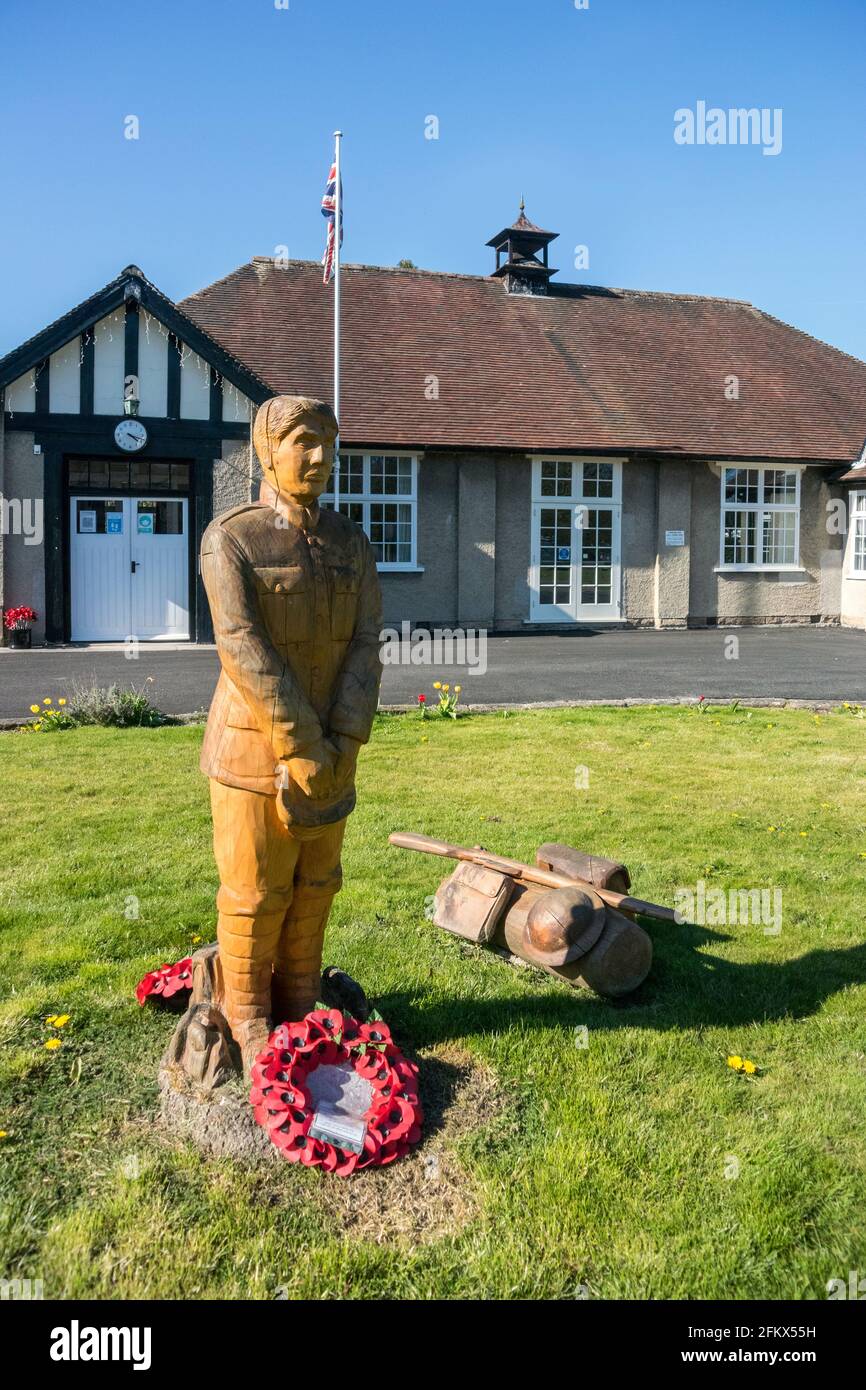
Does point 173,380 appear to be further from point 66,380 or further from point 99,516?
point 99,516

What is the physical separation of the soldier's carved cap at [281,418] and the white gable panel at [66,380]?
13.9 metres

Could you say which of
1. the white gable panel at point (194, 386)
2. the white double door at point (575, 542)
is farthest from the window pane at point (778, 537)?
the white gable panel at point (194, 386)

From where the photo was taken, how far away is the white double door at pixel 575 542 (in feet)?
66.6

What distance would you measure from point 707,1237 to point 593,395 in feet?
65.1

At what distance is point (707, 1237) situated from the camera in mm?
3002

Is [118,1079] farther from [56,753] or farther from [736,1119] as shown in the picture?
[56,753]

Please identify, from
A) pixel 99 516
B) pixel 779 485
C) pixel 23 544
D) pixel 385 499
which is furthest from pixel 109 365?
pixel 779 485

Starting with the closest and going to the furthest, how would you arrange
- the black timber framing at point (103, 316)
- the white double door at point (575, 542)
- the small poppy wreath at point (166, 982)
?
the small poppy wreath at point (166, 982) → the black timber framing at point (103, 316) → the white double door at point (575, 542)

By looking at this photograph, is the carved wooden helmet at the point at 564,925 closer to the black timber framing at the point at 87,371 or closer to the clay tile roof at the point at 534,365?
the black timber framing at the point at 87,371

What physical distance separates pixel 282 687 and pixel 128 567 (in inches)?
575

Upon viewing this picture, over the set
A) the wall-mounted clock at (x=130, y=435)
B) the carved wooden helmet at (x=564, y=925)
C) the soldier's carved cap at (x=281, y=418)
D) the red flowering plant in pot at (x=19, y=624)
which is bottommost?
the carved wooden helmet at (x=564, y=925)

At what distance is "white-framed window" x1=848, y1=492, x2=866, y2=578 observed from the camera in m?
21.9

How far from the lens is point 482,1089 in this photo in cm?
375
